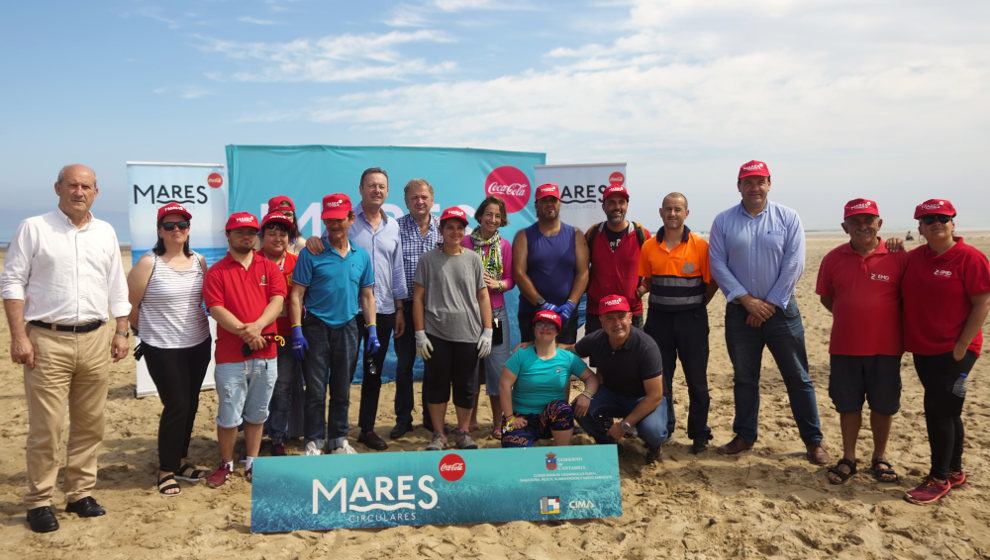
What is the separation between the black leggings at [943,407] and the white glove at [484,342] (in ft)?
9.17

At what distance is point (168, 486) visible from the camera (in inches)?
164

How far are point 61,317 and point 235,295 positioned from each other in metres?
0.93

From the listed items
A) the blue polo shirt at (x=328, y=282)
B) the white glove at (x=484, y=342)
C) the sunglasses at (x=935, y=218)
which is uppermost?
the sunglasses at (x=935, y=218)

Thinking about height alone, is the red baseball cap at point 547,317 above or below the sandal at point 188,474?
above

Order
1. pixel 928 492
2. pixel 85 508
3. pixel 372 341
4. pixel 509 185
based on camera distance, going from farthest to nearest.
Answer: pixel 509 185 → pixel 372 341 → pixel 928 492 → pixel 85 508

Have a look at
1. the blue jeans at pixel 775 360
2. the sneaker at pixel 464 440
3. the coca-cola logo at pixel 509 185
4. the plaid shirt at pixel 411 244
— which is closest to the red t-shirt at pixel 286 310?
A: the plaid shirt at pixel 411 244

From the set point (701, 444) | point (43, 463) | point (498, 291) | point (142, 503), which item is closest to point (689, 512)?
point (701, 444)

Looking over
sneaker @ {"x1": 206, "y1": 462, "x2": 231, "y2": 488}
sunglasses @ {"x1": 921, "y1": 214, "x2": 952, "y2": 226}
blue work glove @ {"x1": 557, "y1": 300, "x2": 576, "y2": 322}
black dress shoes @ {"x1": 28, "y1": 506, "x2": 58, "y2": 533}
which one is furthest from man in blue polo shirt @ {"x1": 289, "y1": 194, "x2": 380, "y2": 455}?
sunglasses @ {"x1": 921, "y1": 214, "x2": 952, "y2": 226}

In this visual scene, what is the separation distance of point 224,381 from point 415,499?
152 centimetres

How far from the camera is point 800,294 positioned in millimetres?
13133

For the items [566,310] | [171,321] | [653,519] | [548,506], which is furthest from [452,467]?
[171,321]

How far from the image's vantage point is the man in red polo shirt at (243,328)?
4.08 m

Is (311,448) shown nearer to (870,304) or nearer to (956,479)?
(870,304)

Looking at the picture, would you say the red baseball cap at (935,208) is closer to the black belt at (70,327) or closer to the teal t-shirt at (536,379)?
the teal t-shirt at (536,379)
